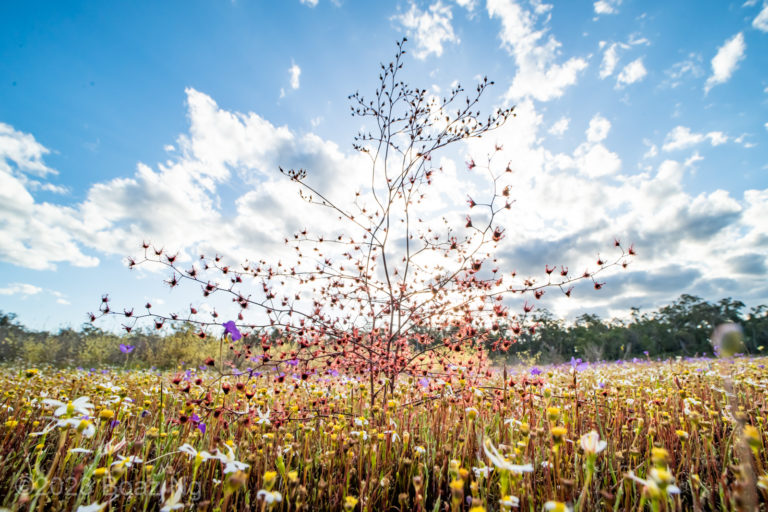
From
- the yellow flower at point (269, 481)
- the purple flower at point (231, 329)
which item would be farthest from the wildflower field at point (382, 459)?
the purple flower at point (231, 329)

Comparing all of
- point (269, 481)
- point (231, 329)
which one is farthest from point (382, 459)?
point (231, 329)

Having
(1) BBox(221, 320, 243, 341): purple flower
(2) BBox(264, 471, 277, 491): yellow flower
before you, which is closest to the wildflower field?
(2) BBox(264, 471, 277, 491): yellow flower

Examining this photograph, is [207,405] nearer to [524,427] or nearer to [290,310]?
[290,310]

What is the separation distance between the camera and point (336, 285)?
436 cm

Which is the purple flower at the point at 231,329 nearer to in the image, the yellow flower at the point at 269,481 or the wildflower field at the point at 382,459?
the wildflower field at the point at 382,459

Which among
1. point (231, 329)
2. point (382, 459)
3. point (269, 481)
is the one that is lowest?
point (382, 459)

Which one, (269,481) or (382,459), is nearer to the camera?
(269,481)

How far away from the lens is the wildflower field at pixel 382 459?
1.29 metres

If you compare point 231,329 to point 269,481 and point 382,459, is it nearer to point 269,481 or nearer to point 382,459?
point 382,459

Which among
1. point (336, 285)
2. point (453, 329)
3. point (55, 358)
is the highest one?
point (336, 285)

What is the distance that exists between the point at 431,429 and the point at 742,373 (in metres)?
4.34

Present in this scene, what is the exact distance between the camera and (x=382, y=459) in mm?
2232

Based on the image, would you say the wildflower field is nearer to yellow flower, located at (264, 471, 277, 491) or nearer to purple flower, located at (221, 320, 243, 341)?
yellow flower, located at (264, 471, 277, 491)

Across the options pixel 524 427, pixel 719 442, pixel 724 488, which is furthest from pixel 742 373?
pixel 524 427
